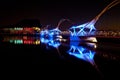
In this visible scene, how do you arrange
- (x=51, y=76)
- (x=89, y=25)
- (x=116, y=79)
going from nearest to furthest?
1. (x=116, y=79)
2. (x=51, y=76)
3. (x=89, y=25)

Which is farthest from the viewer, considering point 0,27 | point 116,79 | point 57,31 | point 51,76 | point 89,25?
point 0,27

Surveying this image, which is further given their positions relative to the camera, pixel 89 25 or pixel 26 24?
pixel 26 24

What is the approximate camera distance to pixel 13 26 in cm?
16175

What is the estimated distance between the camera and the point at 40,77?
9148 mm

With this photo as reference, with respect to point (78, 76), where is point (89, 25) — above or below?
above

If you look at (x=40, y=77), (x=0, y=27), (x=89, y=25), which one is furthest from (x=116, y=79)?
(x=0, y=27)

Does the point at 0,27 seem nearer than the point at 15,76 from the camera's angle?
No

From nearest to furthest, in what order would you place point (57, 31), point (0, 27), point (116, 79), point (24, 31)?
point (116, 79) → point (57, 31) → point (24, 31) → point (0, 27)

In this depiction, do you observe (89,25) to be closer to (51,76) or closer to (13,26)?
(51,76)

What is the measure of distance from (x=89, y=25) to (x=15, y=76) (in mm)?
56121

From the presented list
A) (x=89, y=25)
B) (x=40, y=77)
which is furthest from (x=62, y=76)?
(x=89, y=25)

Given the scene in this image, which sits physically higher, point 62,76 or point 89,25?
point 89,25

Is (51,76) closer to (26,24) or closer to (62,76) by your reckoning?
(62,76)

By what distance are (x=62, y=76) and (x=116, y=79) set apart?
2128 millimetres
